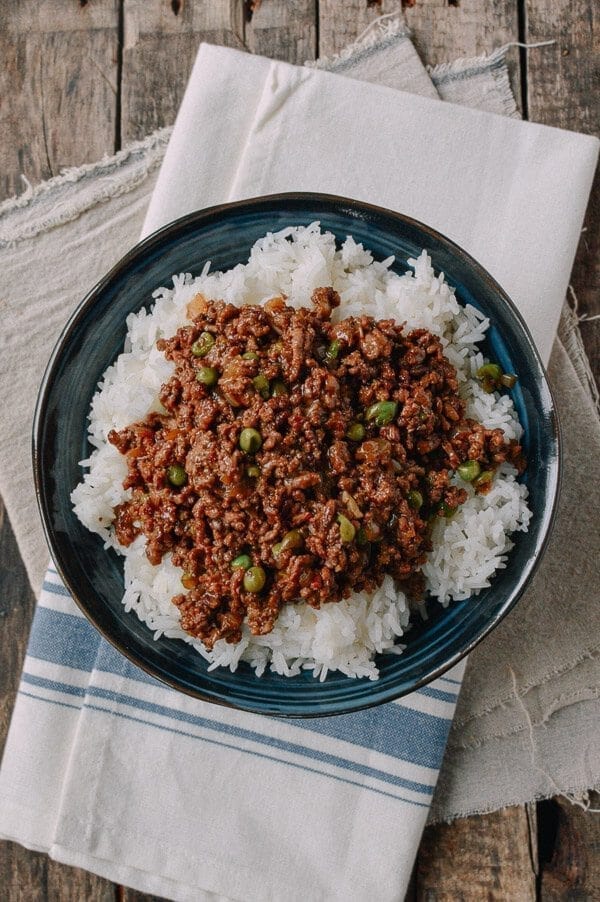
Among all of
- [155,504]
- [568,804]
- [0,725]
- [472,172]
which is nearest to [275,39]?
[472,172]

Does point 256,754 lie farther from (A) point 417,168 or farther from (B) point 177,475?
(A) point 417,168

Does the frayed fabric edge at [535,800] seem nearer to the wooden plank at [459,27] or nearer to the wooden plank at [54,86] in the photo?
the wooden plank at [459,27]

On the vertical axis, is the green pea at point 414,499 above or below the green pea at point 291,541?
above

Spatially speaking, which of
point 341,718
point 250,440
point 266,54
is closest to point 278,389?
point 250,440

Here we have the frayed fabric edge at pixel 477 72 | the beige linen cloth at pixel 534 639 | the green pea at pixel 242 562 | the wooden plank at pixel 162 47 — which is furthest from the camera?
the wooden plank at pixel 162 47

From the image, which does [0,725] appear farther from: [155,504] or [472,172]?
[472,172]

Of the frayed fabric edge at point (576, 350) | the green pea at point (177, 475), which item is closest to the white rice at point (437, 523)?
the green pea at point (177, 475)

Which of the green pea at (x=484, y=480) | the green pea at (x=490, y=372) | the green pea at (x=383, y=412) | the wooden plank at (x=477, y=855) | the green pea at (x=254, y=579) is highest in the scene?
the green pea at (x=490, y=372)

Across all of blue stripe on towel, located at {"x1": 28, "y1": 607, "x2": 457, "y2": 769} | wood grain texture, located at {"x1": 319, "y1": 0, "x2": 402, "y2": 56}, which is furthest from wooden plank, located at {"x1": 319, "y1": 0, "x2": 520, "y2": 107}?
blue stripe on towel, located at {"x1": 28, "y1": 607, "x2": 457, "y2": 769}
